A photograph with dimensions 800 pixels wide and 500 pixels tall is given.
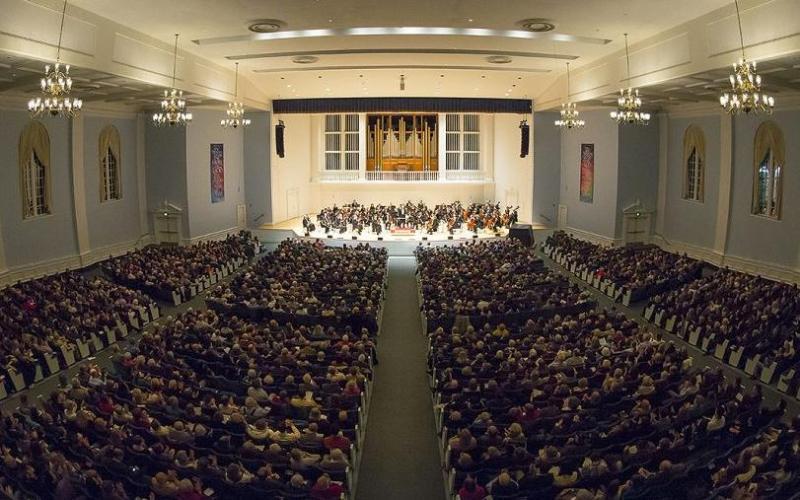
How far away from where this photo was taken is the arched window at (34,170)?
66.8ft

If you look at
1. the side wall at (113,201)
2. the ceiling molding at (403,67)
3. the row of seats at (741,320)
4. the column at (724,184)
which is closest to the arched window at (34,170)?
the side wall at (113,201)

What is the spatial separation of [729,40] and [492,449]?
11401mm

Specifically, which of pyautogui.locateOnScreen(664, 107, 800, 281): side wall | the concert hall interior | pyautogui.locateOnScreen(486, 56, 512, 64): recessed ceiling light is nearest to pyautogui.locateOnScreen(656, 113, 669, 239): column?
the concert hall interior

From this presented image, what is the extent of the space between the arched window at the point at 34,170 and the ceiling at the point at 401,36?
113 inches

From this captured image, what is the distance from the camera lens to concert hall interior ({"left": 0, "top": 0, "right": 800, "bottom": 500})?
9.02m

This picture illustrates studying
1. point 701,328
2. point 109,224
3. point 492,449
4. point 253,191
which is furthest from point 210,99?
point 492,449

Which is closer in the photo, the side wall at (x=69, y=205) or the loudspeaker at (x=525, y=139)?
the side wall at (x=69, y=205)

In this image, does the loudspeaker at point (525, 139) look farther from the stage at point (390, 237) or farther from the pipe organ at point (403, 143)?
the pipe organ at point (403, 143)

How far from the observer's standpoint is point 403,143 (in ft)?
124

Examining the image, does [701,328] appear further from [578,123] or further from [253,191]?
[253,191]

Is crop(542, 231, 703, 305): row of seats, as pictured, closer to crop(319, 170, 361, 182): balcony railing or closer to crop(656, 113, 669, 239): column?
crop(656, 113, 669, 239): column

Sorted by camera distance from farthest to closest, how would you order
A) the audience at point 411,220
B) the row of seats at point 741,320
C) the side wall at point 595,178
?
the audience at point 411,220
the side wall at point 595,178
the row of seats at point 741,320

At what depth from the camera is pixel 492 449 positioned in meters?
8.63

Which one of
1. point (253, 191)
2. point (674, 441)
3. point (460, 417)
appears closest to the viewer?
point (674, 441)
